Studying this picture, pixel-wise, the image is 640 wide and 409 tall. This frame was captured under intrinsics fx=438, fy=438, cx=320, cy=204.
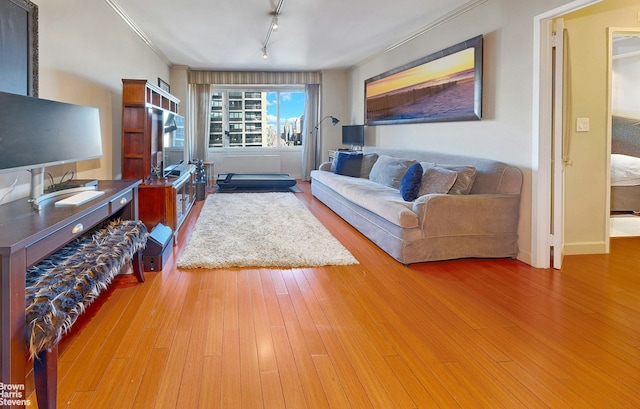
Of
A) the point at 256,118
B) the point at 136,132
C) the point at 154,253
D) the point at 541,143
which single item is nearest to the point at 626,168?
the point at 541,143

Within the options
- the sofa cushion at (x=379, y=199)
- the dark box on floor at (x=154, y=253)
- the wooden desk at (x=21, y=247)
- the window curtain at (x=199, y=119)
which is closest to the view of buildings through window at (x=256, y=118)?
the window curtain at (x=199, y=119)

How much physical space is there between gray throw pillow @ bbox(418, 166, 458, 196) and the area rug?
96 cm

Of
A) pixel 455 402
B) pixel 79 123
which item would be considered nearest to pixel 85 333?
pixel 79 123

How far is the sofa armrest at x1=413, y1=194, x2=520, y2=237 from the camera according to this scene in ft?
11.8

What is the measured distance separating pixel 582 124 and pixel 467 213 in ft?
4.36

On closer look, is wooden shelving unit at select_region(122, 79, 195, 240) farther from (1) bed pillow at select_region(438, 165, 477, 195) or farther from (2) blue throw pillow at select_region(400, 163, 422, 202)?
(1) bed pillow at select_region(438, 165, 477, 195)

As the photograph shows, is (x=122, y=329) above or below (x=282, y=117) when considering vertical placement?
below

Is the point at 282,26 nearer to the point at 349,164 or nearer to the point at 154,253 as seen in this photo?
the point at 349,164

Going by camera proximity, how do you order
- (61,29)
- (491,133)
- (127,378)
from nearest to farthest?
(127,378) → (61,29) → (491,133)

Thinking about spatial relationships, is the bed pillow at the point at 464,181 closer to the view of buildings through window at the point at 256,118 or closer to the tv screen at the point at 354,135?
the tv screen at the point at 354,135

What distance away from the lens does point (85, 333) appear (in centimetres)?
229

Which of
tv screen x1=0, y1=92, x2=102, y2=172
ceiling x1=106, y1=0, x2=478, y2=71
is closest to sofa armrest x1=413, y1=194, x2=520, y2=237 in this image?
ceiling x1=106, y1=0, x2=478, y2=71

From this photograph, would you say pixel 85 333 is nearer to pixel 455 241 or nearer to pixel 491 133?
pixel 455 241

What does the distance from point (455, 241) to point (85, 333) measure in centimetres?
277
